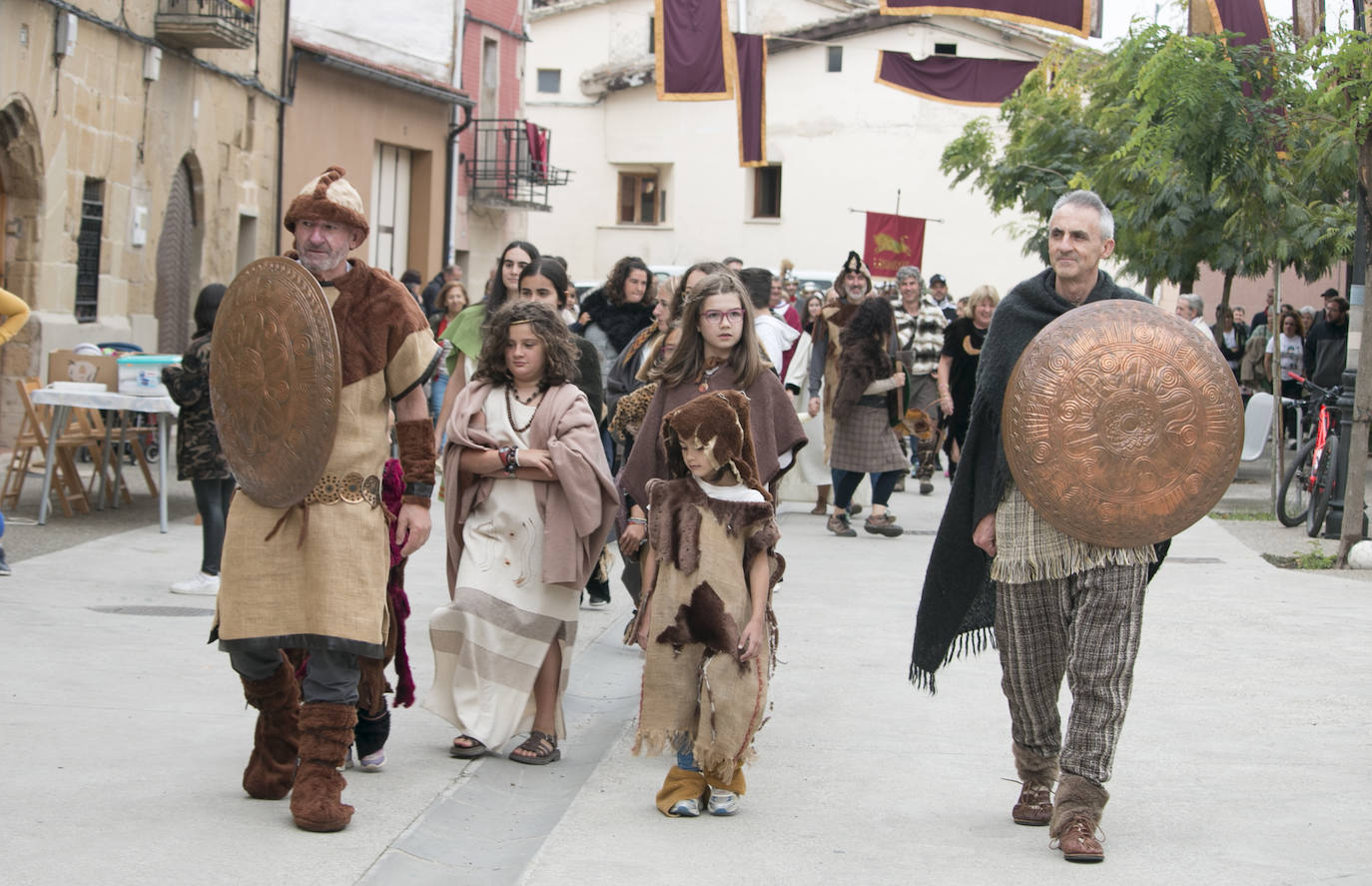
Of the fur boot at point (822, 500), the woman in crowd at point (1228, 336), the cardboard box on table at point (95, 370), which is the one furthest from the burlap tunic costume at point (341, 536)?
the woman in crowd at point (1228, 336)

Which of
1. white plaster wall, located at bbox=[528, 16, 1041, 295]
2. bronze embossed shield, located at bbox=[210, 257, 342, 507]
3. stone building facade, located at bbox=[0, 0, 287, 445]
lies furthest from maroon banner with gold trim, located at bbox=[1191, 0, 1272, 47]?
white plaster wall, located at bbox=[528, 16, 1041, 295]

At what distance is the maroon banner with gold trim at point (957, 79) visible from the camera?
59.2 feet

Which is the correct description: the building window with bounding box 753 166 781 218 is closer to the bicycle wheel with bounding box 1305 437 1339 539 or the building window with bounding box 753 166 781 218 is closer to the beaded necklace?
the bicycle wheel with bounding box 1305 437 1339 539

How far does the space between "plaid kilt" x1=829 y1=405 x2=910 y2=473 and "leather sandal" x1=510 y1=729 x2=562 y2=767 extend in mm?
6750

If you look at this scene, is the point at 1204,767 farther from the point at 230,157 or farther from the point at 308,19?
the point at 308,19

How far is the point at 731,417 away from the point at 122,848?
6.86ft

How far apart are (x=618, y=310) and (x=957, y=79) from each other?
398 inches

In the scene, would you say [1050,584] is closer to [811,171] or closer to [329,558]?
[329,558]

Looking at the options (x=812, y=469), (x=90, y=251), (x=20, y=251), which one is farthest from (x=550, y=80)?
(x=812, y=469)

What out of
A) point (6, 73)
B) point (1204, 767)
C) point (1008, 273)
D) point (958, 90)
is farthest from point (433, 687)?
point (1008, 273)

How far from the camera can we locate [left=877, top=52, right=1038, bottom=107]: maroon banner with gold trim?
59.2 ft

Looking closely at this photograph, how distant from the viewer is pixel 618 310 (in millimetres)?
8992

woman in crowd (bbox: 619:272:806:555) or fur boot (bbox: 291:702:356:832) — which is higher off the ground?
woman in crowd (bbox: 619:272:806:555)

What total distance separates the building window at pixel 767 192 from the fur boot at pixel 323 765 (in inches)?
1645
